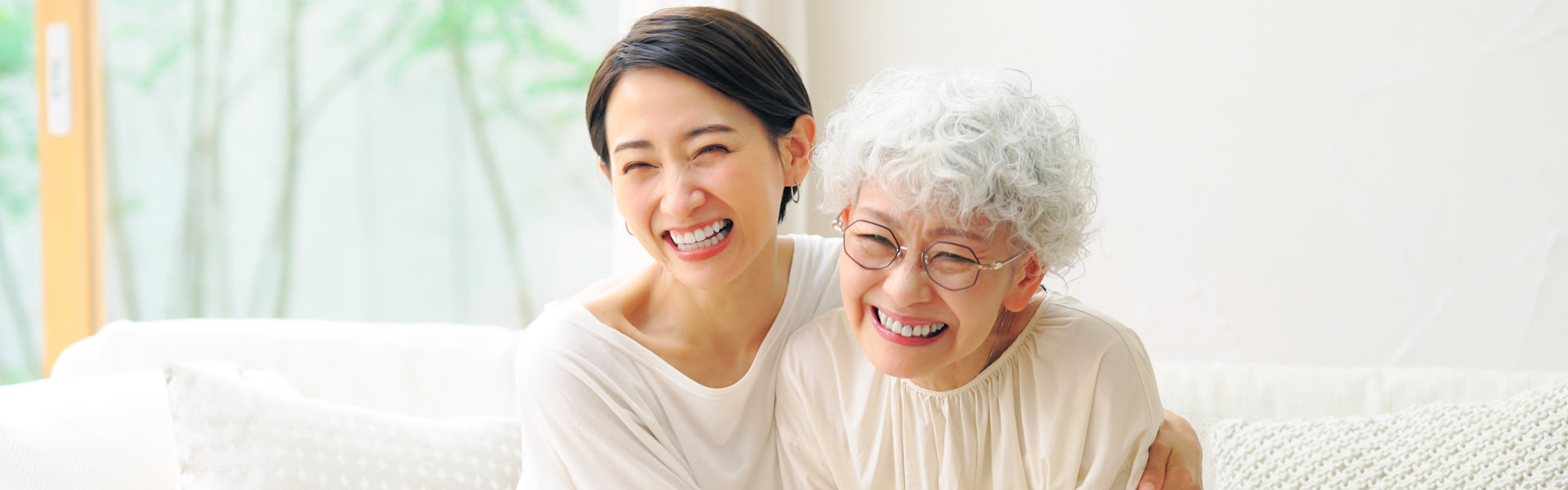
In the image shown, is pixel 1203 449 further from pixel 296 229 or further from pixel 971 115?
pixel 296 229

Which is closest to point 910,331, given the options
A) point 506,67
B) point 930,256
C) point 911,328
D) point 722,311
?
point 911,328

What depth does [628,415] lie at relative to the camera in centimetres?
153

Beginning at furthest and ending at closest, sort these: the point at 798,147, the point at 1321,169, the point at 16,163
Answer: the point at 16,163 < the point at 1321,169 < the point at 798,147

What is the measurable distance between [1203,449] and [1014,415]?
68cm

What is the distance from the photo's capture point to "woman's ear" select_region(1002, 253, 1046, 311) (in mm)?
1285

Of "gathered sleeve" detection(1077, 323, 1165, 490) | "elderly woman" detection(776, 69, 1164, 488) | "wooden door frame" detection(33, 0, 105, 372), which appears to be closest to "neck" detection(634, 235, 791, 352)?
"elderly woman" detection(776, 69, 1164, 488)

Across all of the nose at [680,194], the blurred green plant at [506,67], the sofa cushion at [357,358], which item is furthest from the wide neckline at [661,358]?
the blurred green plant at [506,67]

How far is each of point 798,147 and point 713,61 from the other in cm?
23

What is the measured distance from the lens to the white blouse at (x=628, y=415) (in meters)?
1.50

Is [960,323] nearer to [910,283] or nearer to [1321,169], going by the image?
[910,283]

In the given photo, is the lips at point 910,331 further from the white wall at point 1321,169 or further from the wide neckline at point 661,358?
the white wall at point 1321,169

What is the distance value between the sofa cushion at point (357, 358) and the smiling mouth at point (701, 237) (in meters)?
0.85

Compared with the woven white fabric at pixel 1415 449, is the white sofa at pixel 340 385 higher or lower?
lower

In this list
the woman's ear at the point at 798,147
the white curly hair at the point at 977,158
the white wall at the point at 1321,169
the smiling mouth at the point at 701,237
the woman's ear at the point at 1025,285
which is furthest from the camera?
the white wall at the point at 1321,169
